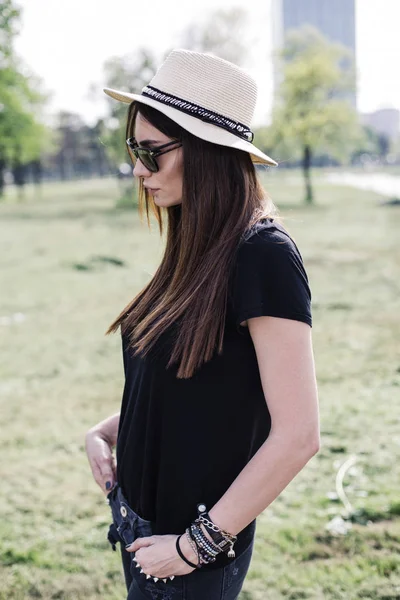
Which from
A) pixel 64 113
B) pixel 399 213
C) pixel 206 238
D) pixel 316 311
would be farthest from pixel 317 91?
pixel 64 113

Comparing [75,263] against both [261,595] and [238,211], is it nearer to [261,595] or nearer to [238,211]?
[261,595]

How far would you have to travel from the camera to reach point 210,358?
4.73ft

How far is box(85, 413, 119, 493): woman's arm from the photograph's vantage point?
6.15ft

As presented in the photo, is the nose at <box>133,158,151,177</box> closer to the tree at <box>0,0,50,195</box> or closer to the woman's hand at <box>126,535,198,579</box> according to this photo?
the woman's hand at <box>126,535,198,579</box>

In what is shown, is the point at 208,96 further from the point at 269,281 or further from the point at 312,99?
the point at 312,99

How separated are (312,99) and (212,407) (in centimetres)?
3831

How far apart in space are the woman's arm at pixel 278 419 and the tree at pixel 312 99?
116ft

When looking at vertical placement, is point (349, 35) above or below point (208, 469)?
above

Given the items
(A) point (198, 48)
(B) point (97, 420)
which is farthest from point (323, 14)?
(B) point (97, 420)

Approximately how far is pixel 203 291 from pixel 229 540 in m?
0.55

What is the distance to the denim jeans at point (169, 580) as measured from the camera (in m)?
1.55

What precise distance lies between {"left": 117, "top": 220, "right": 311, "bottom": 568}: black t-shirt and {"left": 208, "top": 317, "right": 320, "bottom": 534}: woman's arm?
1.8 inches

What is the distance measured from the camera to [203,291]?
58.0 inches

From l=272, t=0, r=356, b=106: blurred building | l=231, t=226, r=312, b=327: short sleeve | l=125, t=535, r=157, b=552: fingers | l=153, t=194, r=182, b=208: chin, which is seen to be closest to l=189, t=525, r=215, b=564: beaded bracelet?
l=125, t=535, r=157, b=552: fingers
